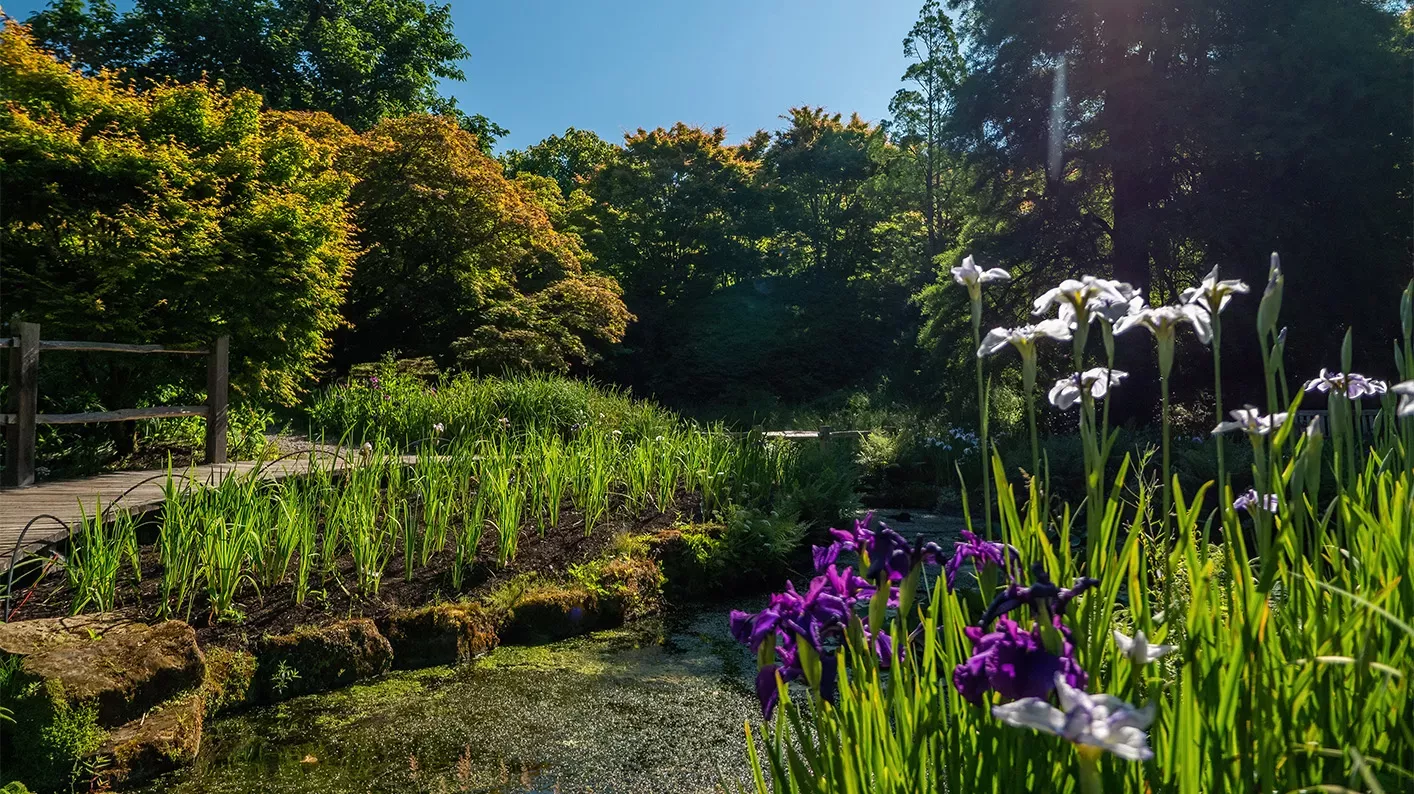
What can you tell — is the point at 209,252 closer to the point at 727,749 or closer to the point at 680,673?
the point at 680,673

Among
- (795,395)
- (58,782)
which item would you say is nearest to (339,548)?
(58,782)

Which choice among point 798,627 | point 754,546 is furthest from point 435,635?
point 798,627

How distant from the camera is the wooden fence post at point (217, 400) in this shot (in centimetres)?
644

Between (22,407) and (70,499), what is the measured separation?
1.11 metres

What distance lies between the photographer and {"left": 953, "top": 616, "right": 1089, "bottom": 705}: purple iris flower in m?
0.93

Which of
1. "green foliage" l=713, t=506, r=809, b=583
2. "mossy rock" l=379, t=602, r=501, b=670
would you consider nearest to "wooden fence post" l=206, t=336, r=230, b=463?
"mossy rock" l=379, t=602, r=501, b=670

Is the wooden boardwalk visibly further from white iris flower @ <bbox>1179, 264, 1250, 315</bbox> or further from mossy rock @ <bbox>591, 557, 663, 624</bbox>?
white iris flower @ <bbox>1179, 264, 1250, 315</bbox>

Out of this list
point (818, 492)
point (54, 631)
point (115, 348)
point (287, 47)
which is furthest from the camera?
point (287, 47)

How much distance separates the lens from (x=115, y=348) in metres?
5.79

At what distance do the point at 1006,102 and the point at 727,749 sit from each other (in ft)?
35.0

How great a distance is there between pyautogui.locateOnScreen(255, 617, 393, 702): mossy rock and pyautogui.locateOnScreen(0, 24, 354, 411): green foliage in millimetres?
4361

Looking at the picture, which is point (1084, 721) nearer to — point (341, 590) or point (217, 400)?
point (341, 590)

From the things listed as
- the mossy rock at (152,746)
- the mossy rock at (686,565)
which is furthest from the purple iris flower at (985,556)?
the mossy rock at (686,565)

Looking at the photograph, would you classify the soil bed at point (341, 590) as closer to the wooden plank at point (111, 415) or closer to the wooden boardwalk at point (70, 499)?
the wooden boardwalk at point (70, 499)
